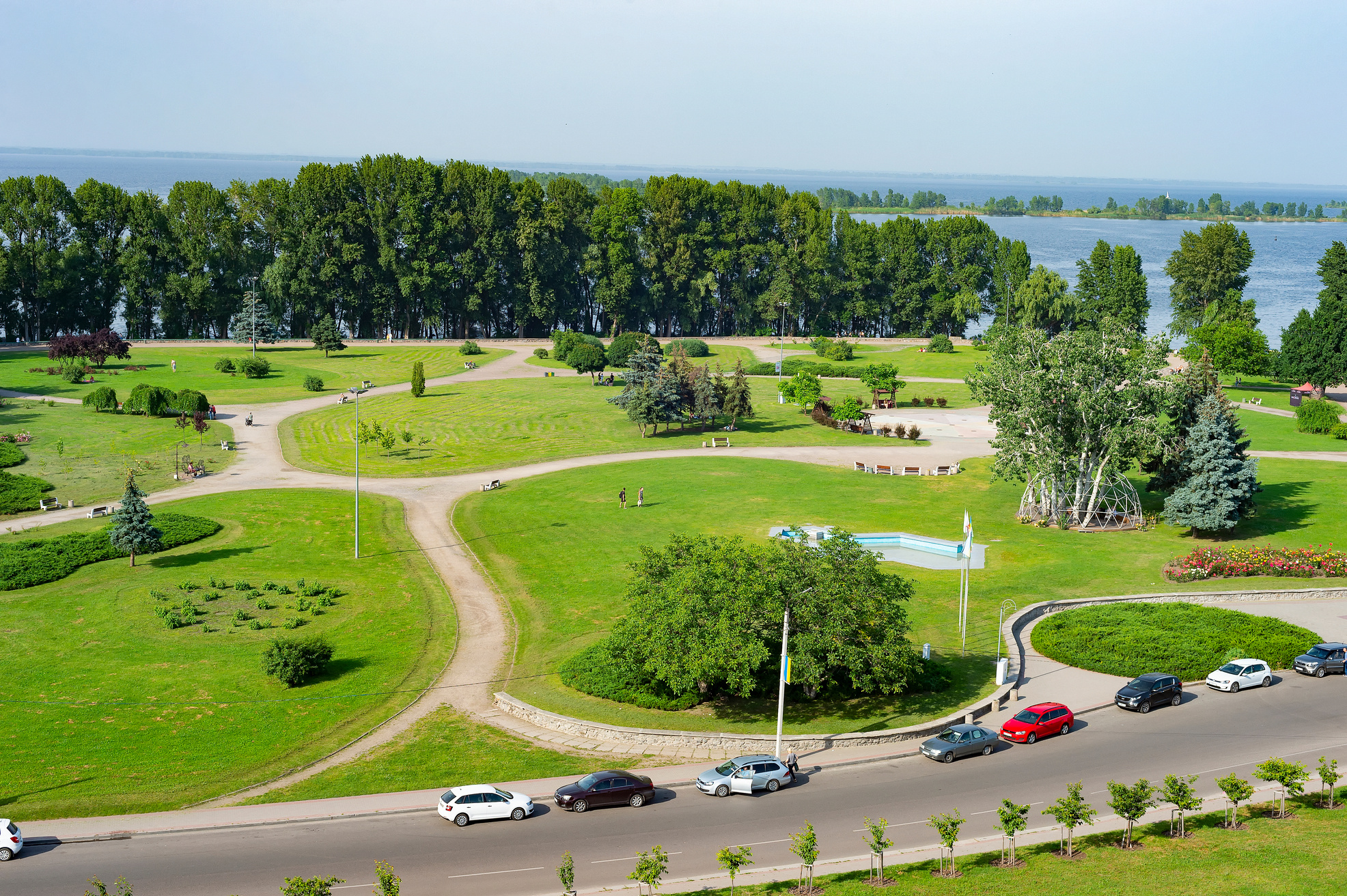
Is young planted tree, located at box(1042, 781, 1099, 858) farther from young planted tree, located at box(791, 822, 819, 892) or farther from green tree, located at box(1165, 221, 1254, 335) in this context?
green tree, located at box(1165, 221, 1254, 335)

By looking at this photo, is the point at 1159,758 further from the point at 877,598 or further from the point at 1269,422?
the point at 1269,422

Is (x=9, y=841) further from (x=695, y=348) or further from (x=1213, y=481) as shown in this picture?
(x=695, y=348)

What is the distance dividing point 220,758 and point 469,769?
9.01 meters

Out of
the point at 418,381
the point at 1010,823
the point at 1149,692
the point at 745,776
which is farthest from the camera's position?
the point at 418,381

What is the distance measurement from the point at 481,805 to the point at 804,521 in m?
35.5

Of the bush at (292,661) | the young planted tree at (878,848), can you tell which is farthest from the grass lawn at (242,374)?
the young planted tree at (878,848)

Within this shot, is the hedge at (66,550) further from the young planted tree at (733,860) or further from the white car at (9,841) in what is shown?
the young planted tree at (733,860)

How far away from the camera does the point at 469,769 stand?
34.8 meters

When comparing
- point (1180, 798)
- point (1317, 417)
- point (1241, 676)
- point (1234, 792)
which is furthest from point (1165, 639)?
point (1317, 417)

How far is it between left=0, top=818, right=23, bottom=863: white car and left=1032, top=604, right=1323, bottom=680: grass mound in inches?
1478

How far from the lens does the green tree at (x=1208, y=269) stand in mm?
137750

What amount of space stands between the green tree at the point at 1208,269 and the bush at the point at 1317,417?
47.0 m

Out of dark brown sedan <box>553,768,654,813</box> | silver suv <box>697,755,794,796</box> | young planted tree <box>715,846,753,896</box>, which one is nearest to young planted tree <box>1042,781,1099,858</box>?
silver suv <box>697,755,794,796</box>

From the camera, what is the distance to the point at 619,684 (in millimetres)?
40844
